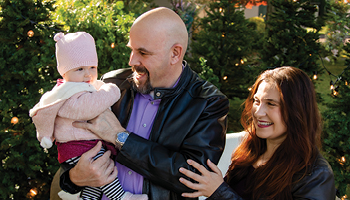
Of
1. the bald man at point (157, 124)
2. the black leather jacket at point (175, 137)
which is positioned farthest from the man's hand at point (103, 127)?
the black leather jacket at point (175, 137)

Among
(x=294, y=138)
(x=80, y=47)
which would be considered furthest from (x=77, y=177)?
(x=294, y=138)

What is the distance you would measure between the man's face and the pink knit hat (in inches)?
10.8

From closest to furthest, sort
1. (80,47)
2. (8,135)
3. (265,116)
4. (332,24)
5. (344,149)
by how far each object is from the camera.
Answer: (80,47) < (265,116) < (8,135) < (344,149) < (332,24)

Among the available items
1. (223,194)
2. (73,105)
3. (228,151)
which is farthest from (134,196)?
(228,151)

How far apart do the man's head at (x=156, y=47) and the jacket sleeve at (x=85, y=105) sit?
291 millimetres

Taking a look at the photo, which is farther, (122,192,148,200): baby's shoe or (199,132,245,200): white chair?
(199,132,245,200): white chair

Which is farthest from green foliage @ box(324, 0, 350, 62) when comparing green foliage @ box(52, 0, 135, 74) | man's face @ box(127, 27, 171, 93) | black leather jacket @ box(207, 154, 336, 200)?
man's face @ box(127, 27, 171, 93)

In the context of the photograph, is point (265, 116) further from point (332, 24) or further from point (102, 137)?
point (332, 24)

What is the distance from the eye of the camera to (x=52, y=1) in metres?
3.59

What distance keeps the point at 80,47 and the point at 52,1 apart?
78.3 inches

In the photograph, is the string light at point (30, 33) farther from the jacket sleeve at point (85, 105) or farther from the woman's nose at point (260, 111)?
the woman's nose at point (260, 111)

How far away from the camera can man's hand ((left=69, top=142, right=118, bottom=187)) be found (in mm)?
1922

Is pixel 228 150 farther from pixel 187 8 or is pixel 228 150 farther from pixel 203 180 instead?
pixel 187 8

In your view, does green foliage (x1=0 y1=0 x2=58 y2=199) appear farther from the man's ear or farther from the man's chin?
the man's ear
